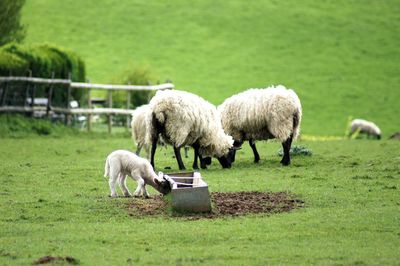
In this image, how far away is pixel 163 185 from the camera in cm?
1367

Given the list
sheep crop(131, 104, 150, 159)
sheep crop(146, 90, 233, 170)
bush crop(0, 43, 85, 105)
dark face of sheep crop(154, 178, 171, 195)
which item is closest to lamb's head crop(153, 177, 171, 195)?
dark face of sheep crop(154, 178, 171, 195)

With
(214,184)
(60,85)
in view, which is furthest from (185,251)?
(60,85)

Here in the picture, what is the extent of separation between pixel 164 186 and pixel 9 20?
95.8 feet

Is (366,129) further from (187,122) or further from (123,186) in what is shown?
(123,186)

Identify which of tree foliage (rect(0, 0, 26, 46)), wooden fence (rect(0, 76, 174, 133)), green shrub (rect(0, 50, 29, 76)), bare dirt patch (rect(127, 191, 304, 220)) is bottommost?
wooden fence (rect(0, 76, 174, 133))

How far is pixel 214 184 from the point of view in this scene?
16.5 meters

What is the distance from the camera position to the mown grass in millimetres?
10289

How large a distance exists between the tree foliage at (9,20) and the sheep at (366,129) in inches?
601

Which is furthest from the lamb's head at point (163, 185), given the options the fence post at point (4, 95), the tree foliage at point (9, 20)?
the tree foliage at point (9, 20)

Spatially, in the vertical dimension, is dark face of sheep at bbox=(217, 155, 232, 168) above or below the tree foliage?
below

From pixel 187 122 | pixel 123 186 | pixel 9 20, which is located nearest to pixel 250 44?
pixel 9 20

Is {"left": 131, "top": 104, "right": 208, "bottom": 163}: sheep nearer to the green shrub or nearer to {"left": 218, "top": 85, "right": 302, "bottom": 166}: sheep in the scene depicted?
{"left": 218, "top": 85, "right": 302, "bottom": 166}: sheep

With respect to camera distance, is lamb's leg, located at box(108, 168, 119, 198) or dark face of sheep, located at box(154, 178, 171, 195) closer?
dark face of sheep, located at box(154, 178, 171, 195)

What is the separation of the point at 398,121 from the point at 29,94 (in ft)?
62.9
